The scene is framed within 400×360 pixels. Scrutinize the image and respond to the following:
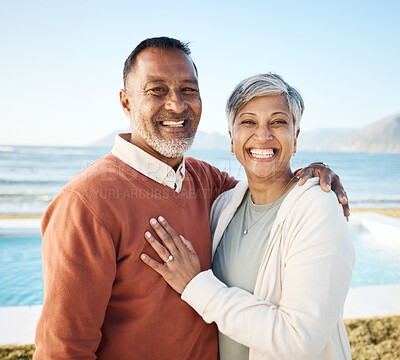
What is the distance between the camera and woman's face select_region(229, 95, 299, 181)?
1596 mm

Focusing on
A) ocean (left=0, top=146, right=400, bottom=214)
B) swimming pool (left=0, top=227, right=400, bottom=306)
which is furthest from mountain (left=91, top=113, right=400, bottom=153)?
swimming pool (left=0, top=227, right=400, bottom=306)

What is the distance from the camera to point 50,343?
3.92ft

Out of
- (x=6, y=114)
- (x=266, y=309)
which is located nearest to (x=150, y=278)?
(x=266, y=309)

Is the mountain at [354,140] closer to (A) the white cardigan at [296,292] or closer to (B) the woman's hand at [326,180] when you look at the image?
(B) the woman's hand at [326,180]

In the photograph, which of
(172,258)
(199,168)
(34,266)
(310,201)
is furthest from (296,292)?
(34,266)

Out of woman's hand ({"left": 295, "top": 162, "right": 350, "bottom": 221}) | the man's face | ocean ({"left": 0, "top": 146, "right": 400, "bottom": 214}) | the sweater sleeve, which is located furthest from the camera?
ocean ({"left": 0, "top": 146, "right": 400, "bottom": 214})

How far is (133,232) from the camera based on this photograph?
4.50 ft

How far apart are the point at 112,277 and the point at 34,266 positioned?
18.4ft

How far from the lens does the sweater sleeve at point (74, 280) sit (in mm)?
1198

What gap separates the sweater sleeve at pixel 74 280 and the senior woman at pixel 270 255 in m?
0.20

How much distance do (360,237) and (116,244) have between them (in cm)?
753

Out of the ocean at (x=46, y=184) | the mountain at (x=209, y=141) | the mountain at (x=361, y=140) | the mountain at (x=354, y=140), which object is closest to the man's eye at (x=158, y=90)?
the ocean at (x=46, y=184)

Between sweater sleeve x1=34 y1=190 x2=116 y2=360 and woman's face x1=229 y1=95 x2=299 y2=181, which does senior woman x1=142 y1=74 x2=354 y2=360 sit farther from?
sweater sleeve x1=34 y1=190 x2=116 y2=360

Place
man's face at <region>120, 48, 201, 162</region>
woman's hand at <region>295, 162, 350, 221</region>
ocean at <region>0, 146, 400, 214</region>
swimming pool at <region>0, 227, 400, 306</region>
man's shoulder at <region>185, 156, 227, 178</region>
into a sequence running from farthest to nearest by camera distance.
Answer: ocean at <region>0, 146, 400, 214</region>
swimming pool at <region>0, 227, 400, 306</region>
man's shoulder at <region>185, 156, 227, 178</region>
man's face at <region>120, 48, 201, 162</region>
woman's hand at <region>295, 162, 350, 221</region>
